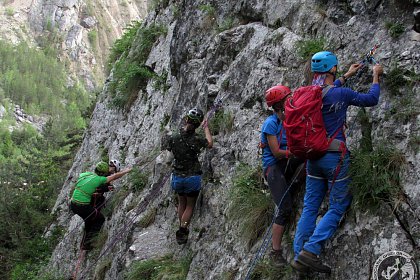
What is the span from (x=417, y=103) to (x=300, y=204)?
1.75m

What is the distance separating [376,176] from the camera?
4.85 meters

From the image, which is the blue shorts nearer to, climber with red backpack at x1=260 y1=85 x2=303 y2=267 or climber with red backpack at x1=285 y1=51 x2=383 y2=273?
climber with red backpack at x1=260 y1=85 x2=303 y2=267

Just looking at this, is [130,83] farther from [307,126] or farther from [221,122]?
[307,126]

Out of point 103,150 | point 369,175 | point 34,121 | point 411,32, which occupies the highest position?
point 411,32

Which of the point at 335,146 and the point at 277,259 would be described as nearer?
the point at 335,146

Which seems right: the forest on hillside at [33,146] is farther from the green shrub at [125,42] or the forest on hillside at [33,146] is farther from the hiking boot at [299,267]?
the hiking boot at [299,267]

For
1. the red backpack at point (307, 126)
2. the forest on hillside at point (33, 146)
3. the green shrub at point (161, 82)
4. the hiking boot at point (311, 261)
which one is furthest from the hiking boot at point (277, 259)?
the forest on hillside at point (33, 146)

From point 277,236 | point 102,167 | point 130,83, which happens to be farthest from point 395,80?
point 130,83

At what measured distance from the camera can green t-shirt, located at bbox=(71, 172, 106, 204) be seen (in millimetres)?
9859

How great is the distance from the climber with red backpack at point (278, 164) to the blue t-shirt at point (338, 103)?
76 cm

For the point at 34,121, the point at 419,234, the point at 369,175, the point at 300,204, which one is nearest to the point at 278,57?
the point at 300,204

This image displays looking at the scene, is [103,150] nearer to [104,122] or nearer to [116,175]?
[104,122]

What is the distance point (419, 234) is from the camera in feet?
14.6

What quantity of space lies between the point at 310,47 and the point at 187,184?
9.37 feet
